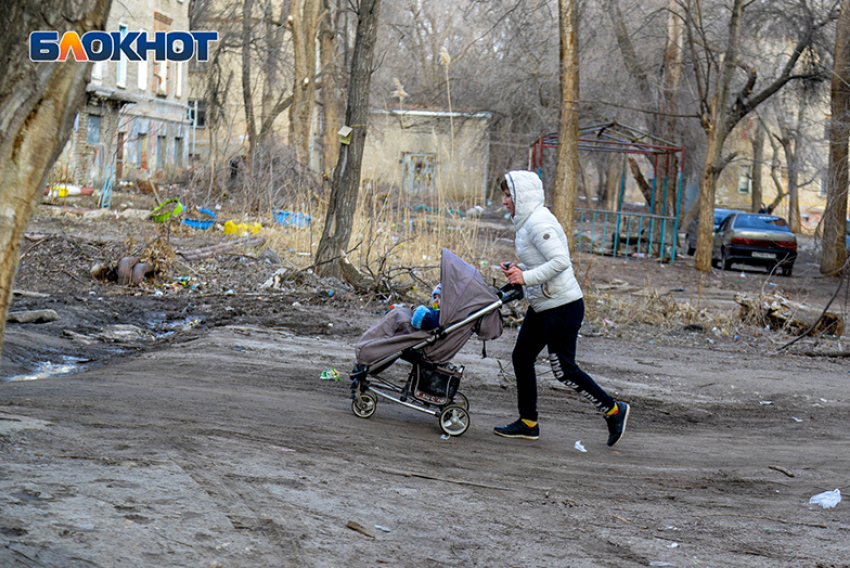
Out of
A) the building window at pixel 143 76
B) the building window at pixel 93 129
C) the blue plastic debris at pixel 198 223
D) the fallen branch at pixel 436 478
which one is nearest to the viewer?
the fallen branch at pixel 436 478

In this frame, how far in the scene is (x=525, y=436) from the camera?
6410mm

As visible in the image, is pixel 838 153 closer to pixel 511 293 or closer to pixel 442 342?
pixel 511 293

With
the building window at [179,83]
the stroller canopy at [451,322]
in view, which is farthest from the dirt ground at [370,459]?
the building window at [179,83]

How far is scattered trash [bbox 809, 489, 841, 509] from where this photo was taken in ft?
17.0

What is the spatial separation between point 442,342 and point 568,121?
54.3 feet

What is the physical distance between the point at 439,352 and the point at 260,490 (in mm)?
2136

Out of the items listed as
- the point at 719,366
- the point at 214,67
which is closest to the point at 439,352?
the point at 719,366

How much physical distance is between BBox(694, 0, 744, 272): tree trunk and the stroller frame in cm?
1793

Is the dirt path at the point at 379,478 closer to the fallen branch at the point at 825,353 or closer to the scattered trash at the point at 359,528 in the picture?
the scattered trash at the point at 359,528

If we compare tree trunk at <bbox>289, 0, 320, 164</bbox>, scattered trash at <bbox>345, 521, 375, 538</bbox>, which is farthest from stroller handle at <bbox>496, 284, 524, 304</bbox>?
tree trunk at <bbox>289, 0, 320, 164</bbox>

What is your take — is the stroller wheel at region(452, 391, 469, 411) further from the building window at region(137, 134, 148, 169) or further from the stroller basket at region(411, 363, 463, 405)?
the building window at region(137, 134, 148, 169)

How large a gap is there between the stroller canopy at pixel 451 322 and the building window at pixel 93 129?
1381 inches

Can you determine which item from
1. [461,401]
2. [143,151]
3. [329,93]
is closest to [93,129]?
[143,151]

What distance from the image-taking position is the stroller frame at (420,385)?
6.15 meters
